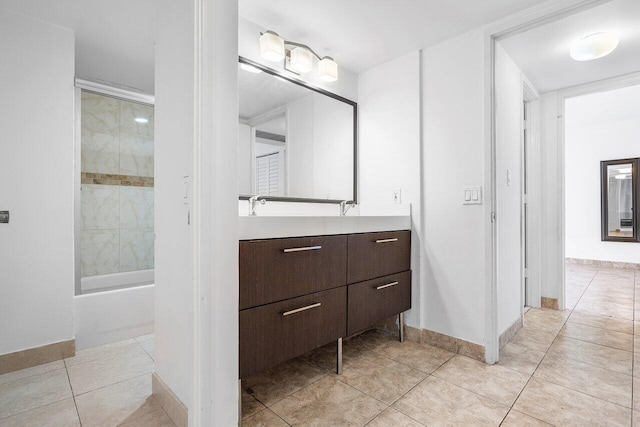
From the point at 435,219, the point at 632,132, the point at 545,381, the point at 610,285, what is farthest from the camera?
the point at 632,132

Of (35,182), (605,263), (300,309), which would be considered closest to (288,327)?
(300,309)

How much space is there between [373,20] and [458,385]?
2143 millimetres

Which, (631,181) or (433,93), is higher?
(433,93)

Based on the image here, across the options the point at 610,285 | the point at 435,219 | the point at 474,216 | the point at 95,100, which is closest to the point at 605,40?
the point at 474,216

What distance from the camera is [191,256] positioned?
3.90 feet

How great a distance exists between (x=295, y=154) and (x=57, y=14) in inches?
63.8

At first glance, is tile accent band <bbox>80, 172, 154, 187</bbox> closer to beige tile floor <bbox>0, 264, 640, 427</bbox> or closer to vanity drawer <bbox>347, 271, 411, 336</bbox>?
beige tile floor <bbox>0, 264, 640, 427</bbox>

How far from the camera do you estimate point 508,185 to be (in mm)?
2283

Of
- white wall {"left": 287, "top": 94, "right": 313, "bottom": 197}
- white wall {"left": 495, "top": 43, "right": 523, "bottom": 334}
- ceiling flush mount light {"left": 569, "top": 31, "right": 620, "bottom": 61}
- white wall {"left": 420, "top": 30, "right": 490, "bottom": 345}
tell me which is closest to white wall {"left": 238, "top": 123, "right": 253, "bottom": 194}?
white wall {"left": 287, "top": 94, "right": 313, "bottom": 197}

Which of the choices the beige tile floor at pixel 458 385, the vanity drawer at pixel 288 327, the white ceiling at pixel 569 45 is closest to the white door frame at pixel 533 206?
the white ceiling at pixel 569 45

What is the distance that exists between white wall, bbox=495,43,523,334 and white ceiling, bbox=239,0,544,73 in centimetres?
33

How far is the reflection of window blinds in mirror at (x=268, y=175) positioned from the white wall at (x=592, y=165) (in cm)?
457

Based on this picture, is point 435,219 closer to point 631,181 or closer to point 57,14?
point 57,14

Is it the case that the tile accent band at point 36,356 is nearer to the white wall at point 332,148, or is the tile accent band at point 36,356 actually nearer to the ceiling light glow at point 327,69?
the white wall at point 332,148
